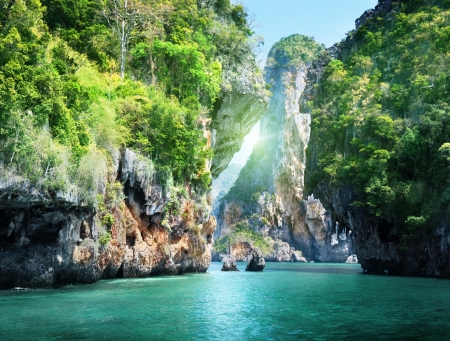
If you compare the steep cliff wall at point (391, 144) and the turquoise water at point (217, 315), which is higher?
the steep cliff wall at point (391, 144)

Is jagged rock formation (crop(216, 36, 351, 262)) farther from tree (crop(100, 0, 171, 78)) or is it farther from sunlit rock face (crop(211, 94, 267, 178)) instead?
tree (crop(100, 0, 171, 78))

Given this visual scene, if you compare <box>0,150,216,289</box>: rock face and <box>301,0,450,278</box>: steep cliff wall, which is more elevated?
<box>301,0,450,278</box>: steep cliff wall

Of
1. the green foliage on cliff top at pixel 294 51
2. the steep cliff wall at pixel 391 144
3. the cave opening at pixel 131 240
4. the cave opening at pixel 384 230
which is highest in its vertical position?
the green foliage on cliff top at pixel 294 51

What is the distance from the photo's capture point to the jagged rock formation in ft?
262

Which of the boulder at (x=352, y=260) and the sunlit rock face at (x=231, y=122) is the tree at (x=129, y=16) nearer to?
the sunlit rock face at (x=231, y=122)

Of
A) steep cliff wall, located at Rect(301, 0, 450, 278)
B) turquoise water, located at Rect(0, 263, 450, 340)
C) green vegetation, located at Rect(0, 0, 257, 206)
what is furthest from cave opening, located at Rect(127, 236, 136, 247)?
steep cliff wall, located at Rect(301, 0, 450, 278)

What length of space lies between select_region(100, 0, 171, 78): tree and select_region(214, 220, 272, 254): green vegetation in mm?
56946

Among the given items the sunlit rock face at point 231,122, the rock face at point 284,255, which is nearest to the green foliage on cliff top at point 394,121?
the sunlit rock face at point 231,122

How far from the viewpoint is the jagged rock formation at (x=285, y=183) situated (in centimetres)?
7975

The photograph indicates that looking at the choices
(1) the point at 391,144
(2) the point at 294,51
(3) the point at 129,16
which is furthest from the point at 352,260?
(3) the point at 129,16

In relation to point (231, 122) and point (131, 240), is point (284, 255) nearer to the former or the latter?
point (231, 122)

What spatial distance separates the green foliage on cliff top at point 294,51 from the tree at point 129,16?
61402 mm

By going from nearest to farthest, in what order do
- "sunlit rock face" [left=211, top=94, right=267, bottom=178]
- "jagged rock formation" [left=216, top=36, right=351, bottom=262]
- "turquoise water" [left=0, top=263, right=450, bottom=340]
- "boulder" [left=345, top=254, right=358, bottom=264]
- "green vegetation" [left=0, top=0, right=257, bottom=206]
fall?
1. "turquoise water" [left=0, top=263, right=450, bottom=340]
2. "green vegetation" [left=0, top=0, right=257, bottom=206]
3. "sunlit rock face" [left=211, top=94, right=267, bottom=178]
4. "boulder" [left=345, top=254, right=358, bottom=264]
5. "jagged rock formation" [left=216, top=36, right=351, bottom=262]

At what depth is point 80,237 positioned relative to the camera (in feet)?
61.1
